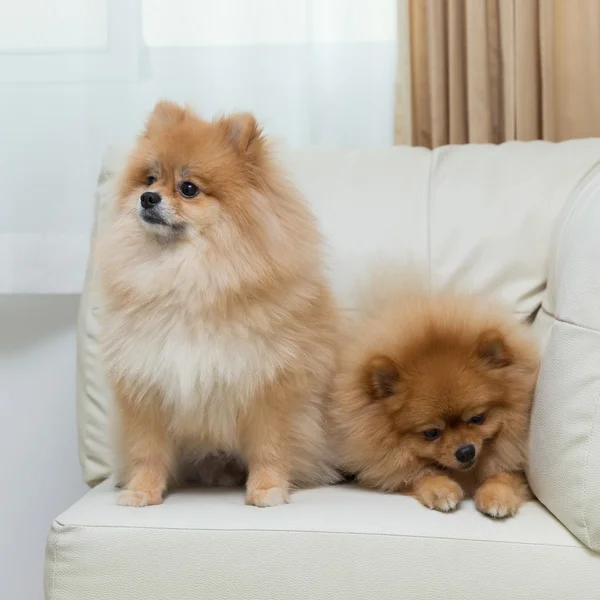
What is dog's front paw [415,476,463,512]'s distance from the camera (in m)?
1.48

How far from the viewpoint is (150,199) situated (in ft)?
5.27

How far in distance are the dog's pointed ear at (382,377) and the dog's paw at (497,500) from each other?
0.87 feet

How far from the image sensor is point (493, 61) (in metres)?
2.32

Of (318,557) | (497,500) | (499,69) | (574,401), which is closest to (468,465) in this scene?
(497,500)

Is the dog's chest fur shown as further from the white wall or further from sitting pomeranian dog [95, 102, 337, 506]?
the white wall

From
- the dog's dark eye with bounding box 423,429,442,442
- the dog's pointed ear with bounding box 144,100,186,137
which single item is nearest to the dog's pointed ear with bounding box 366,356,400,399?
the dog's dark eye with bounding box 423,429,442,442

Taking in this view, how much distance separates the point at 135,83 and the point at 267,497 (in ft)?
4.46

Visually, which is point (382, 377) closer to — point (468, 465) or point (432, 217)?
point (468, 465)

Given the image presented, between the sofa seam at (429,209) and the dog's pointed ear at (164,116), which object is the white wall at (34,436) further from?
the sofa seam at (429,209)

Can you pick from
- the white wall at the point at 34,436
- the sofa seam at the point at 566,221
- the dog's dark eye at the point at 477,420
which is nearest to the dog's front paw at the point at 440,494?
the dog's dark eye at the point at 477,420

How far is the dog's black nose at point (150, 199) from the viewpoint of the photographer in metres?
1.60

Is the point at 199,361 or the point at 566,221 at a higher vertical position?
the point at 566,221

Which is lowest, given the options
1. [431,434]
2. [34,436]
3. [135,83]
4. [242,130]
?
[34,436]

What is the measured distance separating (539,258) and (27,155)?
1442mm
